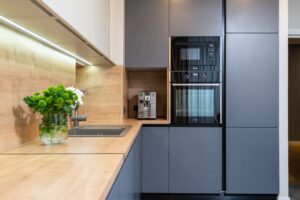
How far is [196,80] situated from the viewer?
124 inches

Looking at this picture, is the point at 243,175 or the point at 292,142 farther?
the point at 292,142

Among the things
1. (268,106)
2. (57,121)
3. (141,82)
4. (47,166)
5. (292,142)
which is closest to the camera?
(47,166)

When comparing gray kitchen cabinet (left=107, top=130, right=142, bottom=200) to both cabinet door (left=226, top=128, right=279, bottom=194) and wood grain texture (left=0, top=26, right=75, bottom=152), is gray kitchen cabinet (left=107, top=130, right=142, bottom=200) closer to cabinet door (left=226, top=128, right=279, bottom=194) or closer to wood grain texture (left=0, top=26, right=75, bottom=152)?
wood grain texture (left=0, top=26, right=75, bottom=152)

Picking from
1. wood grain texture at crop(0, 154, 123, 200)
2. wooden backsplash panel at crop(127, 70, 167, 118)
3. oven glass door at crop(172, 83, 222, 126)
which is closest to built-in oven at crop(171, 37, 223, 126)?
oven glass door at crop(172, 83, 222, 126)

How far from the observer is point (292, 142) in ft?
24.2

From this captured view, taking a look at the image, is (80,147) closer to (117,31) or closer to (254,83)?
(117,31)

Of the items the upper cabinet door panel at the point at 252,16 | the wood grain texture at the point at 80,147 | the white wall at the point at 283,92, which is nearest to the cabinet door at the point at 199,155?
the white wall at the point at 283,92

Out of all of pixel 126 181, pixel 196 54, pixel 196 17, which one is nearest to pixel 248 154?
pixel 196 54

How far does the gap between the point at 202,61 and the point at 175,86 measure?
400 mm

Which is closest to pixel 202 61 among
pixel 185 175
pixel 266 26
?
pixel 266 26

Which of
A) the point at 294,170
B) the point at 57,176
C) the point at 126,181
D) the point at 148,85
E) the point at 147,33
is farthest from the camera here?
the point at 294,170

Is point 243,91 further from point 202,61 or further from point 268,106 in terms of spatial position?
point 202,61

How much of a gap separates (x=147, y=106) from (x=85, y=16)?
5.66 ft

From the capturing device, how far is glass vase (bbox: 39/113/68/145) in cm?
162
